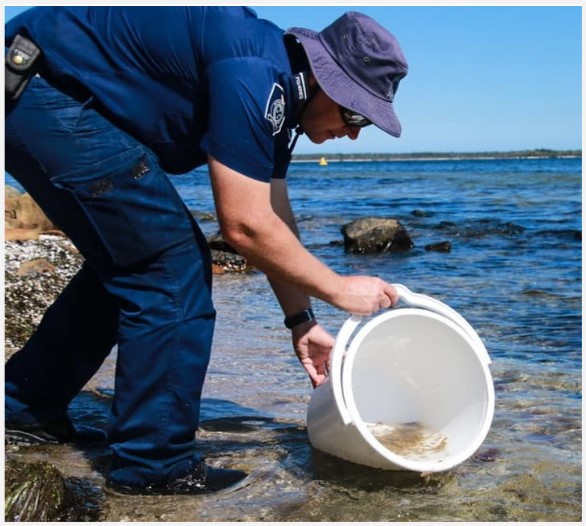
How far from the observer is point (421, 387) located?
3.45m

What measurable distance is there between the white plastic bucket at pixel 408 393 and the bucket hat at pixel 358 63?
0.61m

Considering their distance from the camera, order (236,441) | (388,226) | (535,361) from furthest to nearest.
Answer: (388,226), (535,361), (236,441)

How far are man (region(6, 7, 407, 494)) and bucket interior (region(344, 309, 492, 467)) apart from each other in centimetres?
41

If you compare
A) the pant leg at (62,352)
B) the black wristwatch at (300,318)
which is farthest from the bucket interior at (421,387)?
the pant leg at (62,352)

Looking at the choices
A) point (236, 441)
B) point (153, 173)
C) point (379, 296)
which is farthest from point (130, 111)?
point (236, 441)

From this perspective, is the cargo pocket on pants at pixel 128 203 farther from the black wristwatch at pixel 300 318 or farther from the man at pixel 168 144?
the black wristwatch at pixel 300 318

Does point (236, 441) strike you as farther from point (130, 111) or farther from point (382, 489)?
point (130, 111)

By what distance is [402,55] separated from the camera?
2.68m

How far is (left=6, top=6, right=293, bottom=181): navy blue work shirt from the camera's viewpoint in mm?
2416

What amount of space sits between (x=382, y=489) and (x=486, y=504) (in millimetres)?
331

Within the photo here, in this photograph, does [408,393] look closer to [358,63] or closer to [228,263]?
[358,63]

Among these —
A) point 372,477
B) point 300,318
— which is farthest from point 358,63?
point 372,477

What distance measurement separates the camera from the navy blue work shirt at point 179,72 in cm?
242

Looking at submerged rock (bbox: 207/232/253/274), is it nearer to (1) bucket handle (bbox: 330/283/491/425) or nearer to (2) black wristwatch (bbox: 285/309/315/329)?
(2) black wristwatch (bbox: 285/309/315/329)
